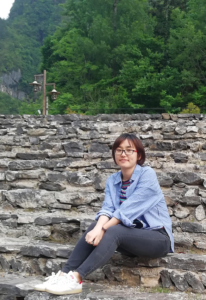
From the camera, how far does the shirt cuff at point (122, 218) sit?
2.49 m

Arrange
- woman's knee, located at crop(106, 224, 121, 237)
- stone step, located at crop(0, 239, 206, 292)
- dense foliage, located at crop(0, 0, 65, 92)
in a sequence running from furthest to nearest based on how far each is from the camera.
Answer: dense foliage, located at crop(0, 0, 65, 92)
stone step, located at crop(0, 239, 206, 292)
woman's knee, located at crop(106, 224, 121, 237)

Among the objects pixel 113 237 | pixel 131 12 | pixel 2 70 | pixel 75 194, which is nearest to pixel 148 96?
pixel 131 12

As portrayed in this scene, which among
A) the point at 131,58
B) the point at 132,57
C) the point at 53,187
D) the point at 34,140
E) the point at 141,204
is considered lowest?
the point at 53,187

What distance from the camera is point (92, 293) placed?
251 centimetres

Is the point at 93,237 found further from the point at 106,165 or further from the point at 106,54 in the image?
the point at 106,54

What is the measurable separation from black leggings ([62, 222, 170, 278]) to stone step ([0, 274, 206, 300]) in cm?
19

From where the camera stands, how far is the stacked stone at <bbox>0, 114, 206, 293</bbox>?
2.75 m

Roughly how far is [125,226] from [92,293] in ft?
1.76

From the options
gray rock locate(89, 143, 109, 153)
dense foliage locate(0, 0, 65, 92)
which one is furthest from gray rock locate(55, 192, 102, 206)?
dense foliage locate(0, 0, 65, 92)

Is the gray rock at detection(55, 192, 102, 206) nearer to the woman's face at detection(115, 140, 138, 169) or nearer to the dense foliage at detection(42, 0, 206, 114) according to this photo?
the woman's face at detection(115, 140, 138, 169)

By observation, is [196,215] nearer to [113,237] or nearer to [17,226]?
[113,237]

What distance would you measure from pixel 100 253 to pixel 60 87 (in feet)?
81.5

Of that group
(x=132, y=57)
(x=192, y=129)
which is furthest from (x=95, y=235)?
(x=132, y=57)

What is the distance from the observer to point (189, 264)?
2701mm
